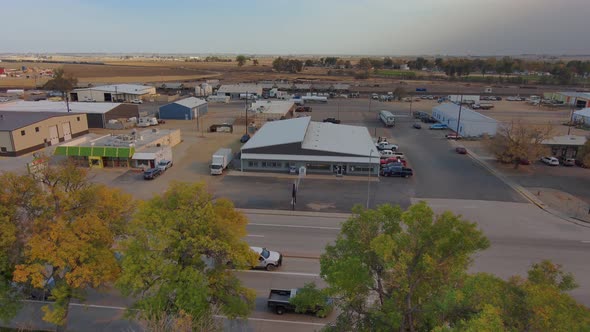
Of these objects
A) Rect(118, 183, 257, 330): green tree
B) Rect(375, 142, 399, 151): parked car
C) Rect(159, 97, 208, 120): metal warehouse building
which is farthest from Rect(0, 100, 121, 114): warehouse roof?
Rect(118, 183, 257, 330): green tree

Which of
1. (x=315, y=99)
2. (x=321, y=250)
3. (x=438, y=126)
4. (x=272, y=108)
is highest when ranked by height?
(x=315, y=99)

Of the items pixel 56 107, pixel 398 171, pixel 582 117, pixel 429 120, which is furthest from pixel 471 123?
pixel 56 107

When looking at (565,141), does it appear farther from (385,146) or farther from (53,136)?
(53,136)

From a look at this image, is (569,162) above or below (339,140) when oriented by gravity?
below

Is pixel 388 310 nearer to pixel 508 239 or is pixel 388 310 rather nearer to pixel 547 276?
pixel 547 276

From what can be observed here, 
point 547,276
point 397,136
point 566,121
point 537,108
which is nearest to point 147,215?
point 547,276

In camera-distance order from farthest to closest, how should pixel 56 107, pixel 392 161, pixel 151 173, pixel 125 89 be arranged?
pixel 125 89 < pixel 56 107 < pixel 392 161 < pixel 151 173

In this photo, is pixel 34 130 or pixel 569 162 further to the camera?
pixel 34 130
